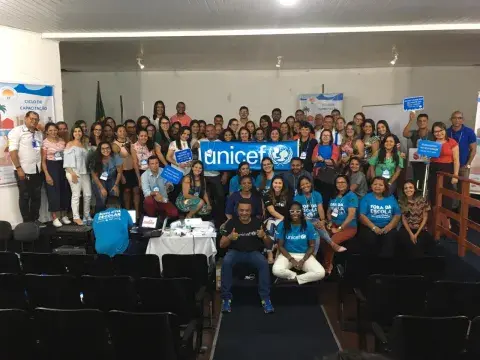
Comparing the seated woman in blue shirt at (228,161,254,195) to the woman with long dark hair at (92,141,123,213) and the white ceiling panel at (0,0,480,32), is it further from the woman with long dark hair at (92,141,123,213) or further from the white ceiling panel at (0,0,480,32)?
the white ceiling panel at (0,0,480,32)

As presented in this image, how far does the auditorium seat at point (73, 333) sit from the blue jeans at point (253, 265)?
1836mm

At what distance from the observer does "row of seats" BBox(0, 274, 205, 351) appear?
3193mm

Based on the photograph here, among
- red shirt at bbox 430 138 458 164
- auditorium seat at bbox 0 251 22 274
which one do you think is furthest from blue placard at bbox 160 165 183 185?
red shirt at bbox 430 138 458 164

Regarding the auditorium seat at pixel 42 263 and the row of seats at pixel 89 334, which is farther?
the auditorium seat at pixel 42 263

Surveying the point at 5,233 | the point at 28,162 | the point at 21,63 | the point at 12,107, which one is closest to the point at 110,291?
the point at 5,233

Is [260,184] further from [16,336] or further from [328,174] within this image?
[16,336]

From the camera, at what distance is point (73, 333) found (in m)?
2.55

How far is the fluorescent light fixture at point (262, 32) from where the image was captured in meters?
5.51

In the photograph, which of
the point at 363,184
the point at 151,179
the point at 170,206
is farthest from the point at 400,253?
the point at 151,179

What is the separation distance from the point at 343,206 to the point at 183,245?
203 centimetres

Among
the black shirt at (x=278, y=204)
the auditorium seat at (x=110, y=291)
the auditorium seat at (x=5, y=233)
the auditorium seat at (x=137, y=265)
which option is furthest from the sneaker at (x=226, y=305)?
the auditorium seat at (x=5, y=233)

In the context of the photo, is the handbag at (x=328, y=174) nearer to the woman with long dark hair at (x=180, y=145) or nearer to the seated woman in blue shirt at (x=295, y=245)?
the seated woman in blue shirt at (x=295, y=245)

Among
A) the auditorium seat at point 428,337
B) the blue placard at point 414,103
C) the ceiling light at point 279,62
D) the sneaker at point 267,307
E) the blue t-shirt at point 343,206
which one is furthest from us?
the ceiling light at point 279,62

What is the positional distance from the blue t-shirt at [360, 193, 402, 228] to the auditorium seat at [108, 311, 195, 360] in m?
3.15
